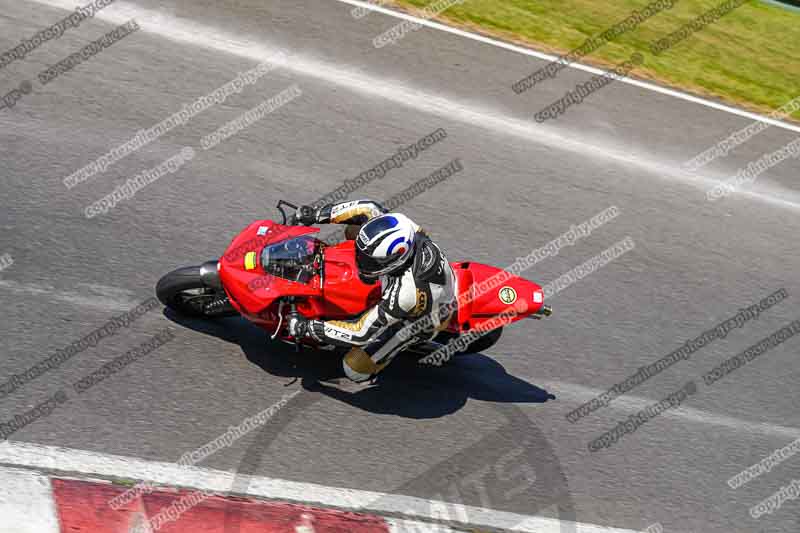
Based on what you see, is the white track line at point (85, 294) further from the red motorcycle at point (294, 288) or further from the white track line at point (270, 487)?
the white track line at point (270, 487)

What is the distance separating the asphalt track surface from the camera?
6.82m

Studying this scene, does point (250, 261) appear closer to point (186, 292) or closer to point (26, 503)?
point (186, 292)

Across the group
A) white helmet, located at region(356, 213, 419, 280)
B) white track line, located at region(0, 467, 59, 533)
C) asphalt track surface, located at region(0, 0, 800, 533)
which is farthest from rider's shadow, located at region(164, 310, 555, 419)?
white track line, located at region(0, 467, 59, 533)

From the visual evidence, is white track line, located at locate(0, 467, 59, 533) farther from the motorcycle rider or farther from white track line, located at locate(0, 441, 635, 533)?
the motorcycle rider

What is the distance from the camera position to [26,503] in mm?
5523

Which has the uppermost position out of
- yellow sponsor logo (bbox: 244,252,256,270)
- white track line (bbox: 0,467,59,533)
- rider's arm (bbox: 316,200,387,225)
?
rider's arm (bbox: 316,200,387,225)

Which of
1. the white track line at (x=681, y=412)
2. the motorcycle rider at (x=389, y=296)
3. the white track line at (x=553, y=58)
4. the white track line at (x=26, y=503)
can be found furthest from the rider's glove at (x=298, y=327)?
the white track line at (x=553, y=58)

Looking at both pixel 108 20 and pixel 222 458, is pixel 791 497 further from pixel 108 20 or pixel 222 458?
pixel 108 20

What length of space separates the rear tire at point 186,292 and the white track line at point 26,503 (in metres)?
1.79

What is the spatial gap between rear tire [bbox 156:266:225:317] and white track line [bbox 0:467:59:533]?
179cm

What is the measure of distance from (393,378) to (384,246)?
173cm

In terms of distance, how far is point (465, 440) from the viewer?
23.7ft

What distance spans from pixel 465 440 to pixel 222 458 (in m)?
2.02

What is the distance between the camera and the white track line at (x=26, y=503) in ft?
17.6
